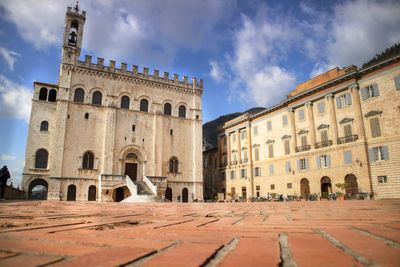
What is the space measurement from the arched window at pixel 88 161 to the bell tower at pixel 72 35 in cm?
965

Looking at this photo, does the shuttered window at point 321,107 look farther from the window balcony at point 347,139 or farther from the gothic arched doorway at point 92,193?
the gothic arched doorway at point 92,193

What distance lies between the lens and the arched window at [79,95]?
27839 mm

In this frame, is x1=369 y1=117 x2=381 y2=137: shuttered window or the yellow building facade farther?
x1=369 y1=117 x2=381 y2=137: shuttered window

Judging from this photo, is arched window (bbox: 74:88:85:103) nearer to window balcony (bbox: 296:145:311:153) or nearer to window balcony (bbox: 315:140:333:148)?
window balcony (bbox: 296:145:311:153)

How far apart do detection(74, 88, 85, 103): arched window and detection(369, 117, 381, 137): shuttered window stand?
26.6 meters

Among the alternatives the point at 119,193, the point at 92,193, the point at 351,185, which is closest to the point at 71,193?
the point at 92,193

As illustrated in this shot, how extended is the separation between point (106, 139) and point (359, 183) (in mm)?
23258

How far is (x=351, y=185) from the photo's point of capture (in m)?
22.2

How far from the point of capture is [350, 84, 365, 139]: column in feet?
72.5

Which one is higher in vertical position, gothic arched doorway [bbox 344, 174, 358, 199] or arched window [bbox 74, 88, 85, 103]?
arched window [bbox 74, 88, 85, 103]

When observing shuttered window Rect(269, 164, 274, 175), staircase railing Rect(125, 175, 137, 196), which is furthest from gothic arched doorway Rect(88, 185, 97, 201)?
shuttered window Rect(269, 164, 274, 175)

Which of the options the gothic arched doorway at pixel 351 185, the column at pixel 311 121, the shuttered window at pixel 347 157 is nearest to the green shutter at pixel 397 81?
the shuttered window at pixel 347 157

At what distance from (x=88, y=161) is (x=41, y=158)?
4.69m

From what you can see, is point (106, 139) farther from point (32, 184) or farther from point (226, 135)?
point (226, 135)
